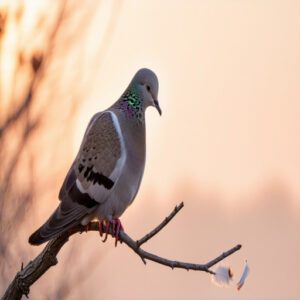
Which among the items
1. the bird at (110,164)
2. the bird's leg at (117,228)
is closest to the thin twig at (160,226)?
the bird's leg at (117,228)

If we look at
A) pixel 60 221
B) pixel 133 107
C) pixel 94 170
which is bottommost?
pixel 60 221

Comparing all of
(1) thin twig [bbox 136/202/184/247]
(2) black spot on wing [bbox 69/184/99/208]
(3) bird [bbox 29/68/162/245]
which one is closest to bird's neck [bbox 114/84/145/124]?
(3) bird [bbox 29/68/162/245]

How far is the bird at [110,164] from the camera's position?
123 inches

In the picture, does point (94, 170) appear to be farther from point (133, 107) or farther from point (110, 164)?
point (133, 107)

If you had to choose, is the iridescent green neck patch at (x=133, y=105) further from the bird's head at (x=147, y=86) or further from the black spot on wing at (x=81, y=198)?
the black spot on wing at (x=81, y=198)

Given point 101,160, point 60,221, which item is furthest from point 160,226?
point 101,160

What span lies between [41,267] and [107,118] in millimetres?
554

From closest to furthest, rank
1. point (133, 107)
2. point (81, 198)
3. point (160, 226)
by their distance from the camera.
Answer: point (160, 226), point (81, 198), point (133, 107)

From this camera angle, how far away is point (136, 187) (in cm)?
322

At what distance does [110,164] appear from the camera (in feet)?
10.5

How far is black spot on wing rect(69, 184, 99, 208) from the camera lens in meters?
3.14

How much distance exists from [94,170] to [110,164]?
0.06 meters

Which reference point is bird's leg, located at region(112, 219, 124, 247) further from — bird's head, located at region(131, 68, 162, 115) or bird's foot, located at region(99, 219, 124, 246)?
bird's head, located at region(131, 68, 162, 115)

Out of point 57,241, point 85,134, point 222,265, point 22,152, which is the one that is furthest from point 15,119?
point 222,265
